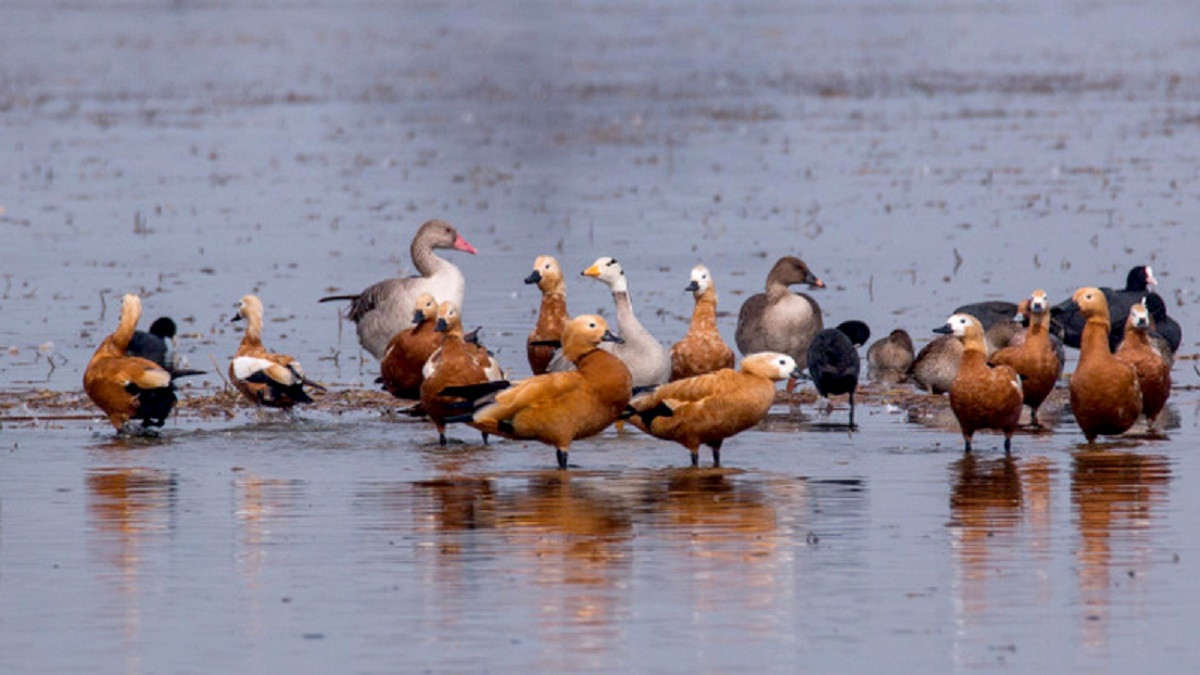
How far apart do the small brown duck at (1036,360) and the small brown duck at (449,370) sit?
10.7 feet

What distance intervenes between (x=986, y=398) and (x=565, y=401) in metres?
2.56

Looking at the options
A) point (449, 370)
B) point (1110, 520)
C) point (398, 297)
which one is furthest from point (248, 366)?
point (1110, 520)

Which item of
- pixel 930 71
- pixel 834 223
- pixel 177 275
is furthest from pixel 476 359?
pixel 930 71

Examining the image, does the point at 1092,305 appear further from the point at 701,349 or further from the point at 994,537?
the point at 994,537

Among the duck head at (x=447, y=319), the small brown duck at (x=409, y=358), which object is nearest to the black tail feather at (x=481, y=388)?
the duck head at (x=447, y=319)

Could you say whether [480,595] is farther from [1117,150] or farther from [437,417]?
[1117,150]

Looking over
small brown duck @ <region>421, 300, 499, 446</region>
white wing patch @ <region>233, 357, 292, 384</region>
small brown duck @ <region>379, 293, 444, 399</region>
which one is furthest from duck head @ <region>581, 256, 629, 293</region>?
white wing patch @ <region>233, 357, 292, 384</region>

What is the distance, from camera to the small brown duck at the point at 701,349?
16531 millimetres

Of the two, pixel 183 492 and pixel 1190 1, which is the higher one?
pixel 1190 1

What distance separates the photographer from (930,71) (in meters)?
54.6

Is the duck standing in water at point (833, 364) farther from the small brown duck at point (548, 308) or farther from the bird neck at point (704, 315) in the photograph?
the small brown duck at point (548, 308)

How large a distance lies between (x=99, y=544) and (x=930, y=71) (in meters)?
44.6

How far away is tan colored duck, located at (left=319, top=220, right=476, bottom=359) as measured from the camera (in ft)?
60.8

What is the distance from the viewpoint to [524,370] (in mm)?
18328
